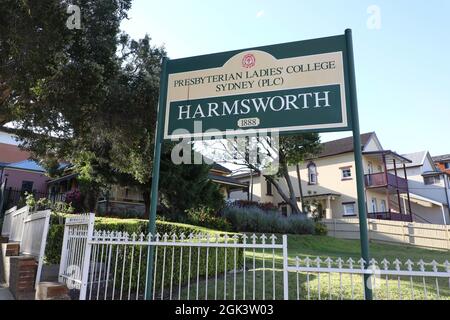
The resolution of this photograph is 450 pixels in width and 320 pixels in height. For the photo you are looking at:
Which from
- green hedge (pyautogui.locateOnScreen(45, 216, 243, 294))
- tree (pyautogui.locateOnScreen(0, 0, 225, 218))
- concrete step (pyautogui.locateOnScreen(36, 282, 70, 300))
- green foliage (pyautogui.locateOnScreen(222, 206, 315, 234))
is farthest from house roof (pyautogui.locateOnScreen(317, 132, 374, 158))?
concrete step (pyautogui.locateOnScreen(36, 282, 70, 300))

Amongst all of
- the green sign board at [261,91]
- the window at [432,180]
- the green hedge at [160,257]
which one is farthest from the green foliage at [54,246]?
the window at [432,180]

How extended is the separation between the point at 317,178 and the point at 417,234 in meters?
12.1

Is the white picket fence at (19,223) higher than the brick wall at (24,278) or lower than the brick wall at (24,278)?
higher

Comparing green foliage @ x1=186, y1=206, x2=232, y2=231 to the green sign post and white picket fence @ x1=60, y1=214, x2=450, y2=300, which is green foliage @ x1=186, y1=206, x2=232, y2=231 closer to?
white picket fence @ x1=60, y1=214, x2=450, y2=300

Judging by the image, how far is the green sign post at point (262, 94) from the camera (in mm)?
4531

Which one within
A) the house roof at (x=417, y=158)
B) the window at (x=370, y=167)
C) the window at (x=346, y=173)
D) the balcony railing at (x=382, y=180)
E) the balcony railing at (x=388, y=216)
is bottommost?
the balcony railing at (x=388, y=216)

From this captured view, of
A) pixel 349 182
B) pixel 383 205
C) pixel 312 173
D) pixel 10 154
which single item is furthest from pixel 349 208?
pixel 10 154

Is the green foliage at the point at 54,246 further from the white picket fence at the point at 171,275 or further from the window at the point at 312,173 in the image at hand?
the window at the point at 312,173

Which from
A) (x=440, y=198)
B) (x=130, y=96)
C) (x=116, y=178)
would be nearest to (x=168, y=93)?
(x=130, y=96)

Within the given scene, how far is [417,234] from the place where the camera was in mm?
18328

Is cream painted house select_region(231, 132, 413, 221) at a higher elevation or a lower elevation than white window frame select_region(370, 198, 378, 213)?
higher

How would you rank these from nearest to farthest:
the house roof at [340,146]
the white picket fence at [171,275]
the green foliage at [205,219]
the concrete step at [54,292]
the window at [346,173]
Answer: the white picket fence at [171,275] → the concrete step at [54,292] → the green foliage at [205,219] → the window at [346,173] → the house roof at [340,146]

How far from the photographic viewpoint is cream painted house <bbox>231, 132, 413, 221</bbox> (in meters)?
26.3

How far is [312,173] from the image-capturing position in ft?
100.0
